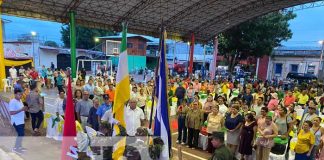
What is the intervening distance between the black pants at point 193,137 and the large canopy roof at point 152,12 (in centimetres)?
1084

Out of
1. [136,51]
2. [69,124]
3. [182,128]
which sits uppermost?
[136,51]

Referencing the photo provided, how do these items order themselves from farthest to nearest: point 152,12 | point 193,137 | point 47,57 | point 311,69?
point 311,69 → point 47,57 → point 152,12 → point 193,137

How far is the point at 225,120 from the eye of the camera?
5.86m

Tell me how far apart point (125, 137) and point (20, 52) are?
72.9 feet

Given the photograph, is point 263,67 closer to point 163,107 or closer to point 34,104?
point 34,104

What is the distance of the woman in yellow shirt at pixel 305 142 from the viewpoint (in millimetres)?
5031

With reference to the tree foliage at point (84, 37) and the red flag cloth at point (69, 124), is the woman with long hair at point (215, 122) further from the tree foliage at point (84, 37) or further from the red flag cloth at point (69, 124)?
the tree foliage at point (84, 37)

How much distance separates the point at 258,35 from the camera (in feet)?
75.3

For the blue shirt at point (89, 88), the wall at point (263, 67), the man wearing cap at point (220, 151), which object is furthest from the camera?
the wall at point (263, 67)

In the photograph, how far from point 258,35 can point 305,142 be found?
19.5 meters

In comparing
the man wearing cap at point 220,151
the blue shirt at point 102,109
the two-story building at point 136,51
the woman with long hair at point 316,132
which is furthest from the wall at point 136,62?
the man wearing cap at point 220,151

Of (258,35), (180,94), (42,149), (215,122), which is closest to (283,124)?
(215,122)

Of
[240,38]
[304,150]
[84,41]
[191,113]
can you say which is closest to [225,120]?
[191,113]

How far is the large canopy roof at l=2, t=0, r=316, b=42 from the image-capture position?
14.4m
